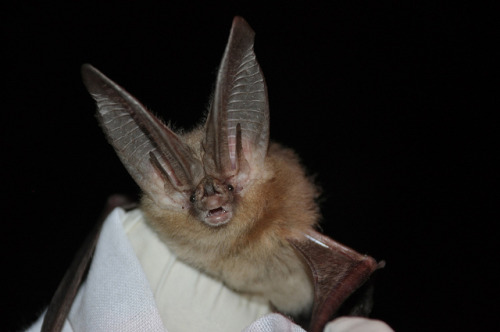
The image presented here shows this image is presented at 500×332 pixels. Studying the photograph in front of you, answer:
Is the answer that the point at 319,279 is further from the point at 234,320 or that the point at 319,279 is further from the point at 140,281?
the point at 140,281

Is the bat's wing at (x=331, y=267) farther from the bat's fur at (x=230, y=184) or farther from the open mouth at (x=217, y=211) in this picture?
the open mouth at (x=217, y=211)

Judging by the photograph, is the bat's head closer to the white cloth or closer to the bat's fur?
the bat's fur

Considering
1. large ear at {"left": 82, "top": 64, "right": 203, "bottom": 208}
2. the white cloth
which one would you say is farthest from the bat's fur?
the white cloth

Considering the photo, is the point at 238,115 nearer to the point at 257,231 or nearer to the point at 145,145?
the point at 145,145

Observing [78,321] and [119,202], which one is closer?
[78,321]

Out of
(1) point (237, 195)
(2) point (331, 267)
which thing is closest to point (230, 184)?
(1) point (237, 195)

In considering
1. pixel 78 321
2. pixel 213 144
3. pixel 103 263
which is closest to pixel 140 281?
pixel 103 263

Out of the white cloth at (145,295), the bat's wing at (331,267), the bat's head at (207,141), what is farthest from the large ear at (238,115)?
the white cloth at (145,295)
